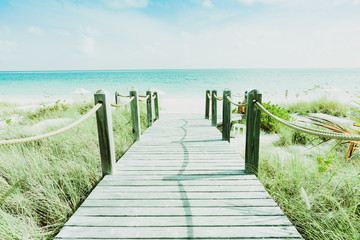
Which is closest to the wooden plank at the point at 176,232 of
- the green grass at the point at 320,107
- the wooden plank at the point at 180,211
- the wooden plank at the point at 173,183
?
the wooden plank at the point at 180,211

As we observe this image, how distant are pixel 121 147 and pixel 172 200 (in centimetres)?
269

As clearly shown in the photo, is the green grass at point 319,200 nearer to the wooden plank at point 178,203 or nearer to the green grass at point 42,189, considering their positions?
the wooden plank at point 178,203

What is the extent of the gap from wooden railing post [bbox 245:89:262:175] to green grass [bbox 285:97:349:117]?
7.72m

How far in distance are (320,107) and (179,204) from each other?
10671 millimetres

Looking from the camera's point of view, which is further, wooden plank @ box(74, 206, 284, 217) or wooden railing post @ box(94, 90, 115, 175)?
wooden railing post @ box(94, 90, 115, 175)

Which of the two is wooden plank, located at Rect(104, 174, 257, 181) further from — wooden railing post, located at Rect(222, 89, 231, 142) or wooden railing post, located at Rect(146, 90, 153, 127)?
wooden railing post, located at Rect(146, 90, 153, 127)

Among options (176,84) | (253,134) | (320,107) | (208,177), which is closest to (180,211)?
(208,177)

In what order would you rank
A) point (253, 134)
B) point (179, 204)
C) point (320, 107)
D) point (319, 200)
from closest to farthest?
point (179, 204) → point (319, 200) → point (253, 134) → point (320, 107)

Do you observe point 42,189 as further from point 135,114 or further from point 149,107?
point 149,107

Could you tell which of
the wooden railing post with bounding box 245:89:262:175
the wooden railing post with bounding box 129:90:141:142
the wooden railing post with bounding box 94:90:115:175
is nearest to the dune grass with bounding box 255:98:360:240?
the wooden railing post with bounding box 245:89:262:175

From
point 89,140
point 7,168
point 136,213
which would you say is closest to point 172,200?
point 136,213

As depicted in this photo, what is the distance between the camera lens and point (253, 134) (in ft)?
9.36

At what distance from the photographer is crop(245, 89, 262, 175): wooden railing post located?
112 inches

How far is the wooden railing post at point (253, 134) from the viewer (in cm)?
283
